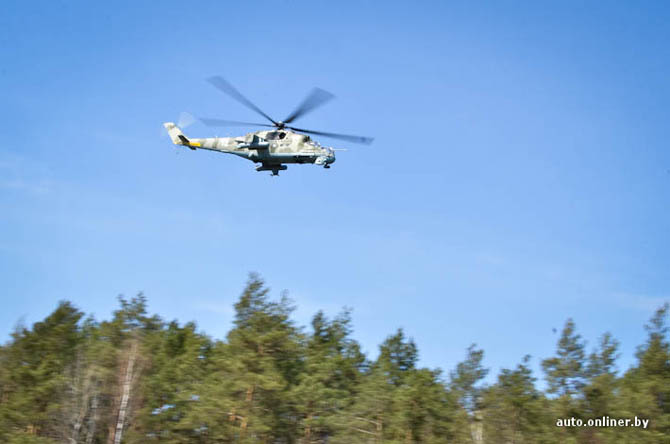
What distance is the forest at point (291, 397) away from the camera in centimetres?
3862

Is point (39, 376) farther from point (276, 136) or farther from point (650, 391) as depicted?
point (650, 391)

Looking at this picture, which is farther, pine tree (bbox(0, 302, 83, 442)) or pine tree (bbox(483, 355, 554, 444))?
pine tree (bbox(0, 302, 83, 442))

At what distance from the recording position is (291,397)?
128 ft

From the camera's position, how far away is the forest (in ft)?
127

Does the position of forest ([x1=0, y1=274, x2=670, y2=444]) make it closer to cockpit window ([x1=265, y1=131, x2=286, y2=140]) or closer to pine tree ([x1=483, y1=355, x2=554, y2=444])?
pine tree ([x1=483, y1=355, x2=554, y2=444])

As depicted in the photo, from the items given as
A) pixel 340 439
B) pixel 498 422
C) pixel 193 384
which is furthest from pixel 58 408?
pixel 498 422

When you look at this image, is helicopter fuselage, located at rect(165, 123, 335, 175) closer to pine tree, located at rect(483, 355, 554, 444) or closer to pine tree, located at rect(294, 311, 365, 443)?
pine tree, located at rect(294, 311, 365, 443)

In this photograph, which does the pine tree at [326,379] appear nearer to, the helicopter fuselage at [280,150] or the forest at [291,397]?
the forest at [291,397]

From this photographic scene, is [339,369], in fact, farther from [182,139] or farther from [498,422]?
[182,139]

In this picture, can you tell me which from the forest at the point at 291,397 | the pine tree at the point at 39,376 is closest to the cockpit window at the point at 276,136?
the forest at the point at 291,397

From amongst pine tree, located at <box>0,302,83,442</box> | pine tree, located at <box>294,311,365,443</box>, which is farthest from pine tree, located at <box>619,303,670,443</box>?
pine tree, located at <box>0,302,83,442</box>

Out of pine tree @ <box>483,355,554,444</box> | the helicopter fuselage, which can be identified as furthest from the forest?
the helicopter fuselage

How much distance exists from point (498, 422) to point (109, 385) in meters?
23.3

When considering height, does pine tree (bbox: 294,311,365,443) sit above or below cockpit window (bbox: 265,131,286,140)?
below
